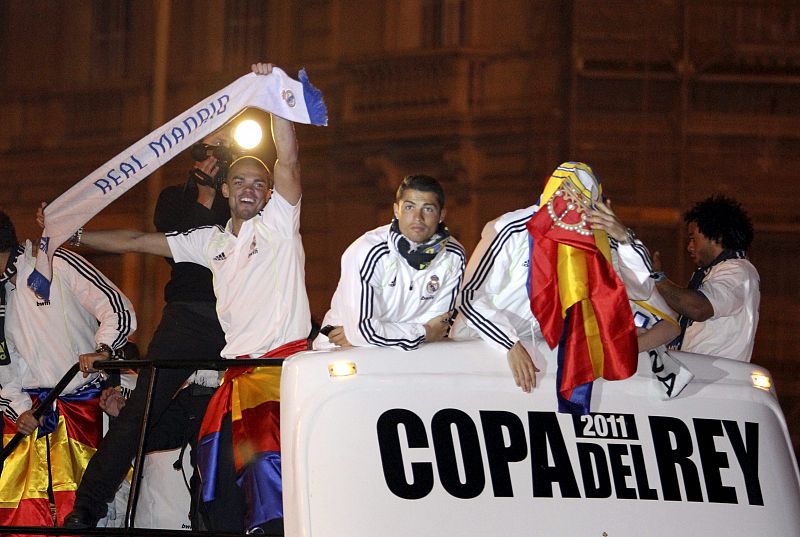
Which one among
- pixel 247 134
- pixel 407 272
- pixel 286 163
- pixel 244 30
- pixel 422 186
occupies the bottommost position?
pixel 407 272

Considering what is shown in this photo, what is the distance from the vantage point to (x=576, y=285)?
468 centimetres

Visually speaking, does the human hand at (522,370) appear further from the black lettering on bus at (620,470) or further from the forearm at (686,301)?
the forearm at (686,301)

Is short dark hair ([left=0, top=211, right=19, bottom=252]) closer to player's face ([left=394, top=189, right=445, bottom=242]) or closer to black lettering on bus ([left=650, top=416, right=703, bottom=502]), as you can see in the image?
player's face ([left=394, top=189, right=445, bottom=242])

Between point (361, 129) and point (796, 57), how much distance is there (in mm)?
5786

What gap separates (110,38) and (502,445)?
15.7 metres

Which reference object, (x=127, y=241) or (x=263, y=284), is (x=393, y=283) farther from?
(x=127, y=241)

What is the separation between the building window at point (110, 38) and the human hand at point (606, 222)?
1483cm

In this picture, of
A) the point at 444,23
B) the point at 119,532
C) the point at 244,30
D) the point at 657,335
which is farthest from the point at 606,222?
the point at 244,30

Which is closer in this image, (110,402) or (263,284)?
(263,284)

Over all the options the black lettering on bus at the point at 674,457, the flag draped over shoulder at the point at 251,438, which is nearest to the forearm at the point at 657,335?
the black lettering on bus at the point at 674,457

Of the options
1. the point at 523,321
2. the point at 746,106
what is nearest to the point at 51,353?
the point at 523,321

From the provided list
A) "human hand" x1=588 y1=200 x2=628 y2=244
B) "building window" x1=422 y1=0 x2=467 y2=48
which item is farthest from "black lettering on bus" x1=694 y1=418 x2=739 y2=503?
"building window" x1=422 y1=0 x2=467 y2=48

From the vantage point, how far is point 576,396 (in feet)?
14.6

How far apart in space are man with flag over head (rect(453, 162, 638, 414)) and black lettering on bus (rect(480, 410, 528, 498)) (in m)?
0.15
